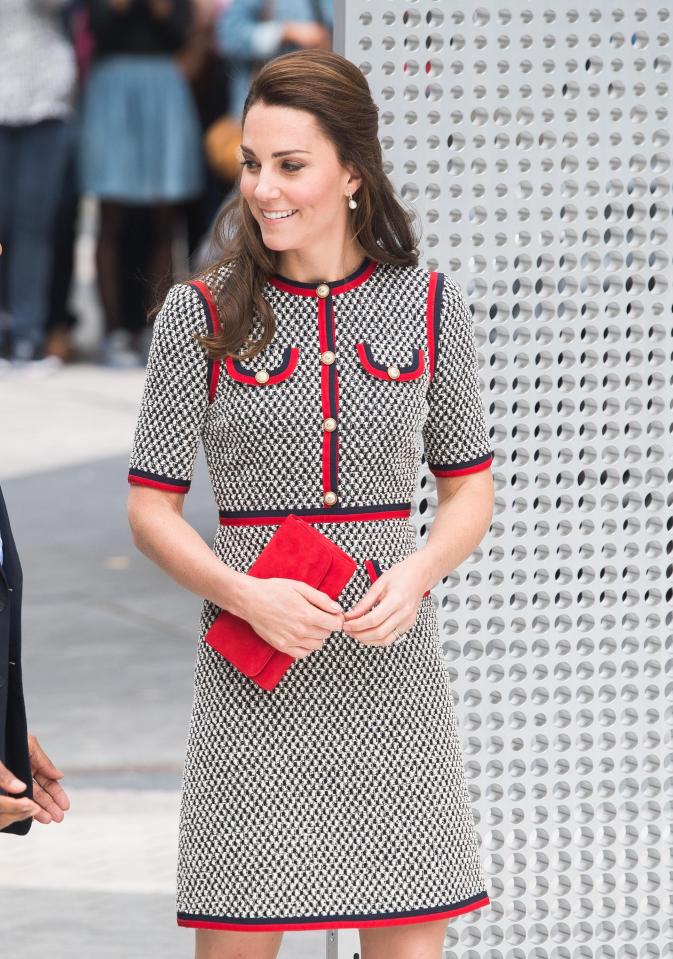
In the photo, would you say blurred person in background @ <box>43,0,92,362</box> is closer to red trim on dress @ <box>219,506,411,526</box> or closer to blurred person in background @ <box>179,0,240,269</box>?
Answer: blurred person in background @ <box>179,0,240,269</box>

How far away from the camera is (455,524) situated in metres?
3.03

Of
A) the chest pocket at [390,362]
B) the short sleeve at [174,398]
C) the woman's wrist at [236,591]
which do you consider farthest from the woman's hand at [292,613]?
the chest pocket at [390,362]

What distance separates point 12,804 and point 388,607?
0.58 metres

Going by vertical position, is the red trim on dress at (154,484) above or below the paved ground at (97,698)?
above

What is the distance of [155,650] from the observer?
6918 mm

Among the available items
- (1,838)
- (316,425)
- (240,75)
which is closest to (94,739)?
(1,838)

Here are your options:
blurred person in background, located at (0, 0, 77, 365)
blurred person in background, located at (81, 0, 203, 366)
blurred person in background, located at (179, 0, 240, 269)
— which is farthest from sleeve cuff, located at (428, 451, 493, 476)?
blurred person in background, located at (81, 0, 203, 366)

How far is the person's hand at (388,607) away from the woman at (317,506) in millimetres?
23

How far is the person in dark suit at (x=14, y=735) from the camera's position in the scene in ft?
9.11

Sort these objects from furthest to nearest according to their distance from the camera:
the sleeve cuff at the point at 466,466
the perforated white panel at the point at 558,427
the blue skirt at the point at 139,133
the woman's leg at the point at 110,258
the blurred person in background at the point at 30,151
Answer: the woman's leg at the point at 110,258, the blue skirt at the point at 139,133, the blurred person in background at the point at 30,151, the perforated white panel at the point at 558,427, the sleeve cuff at the point at 466,466

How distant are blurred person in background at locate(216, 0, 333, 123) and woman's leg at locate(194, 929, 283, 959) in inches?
289

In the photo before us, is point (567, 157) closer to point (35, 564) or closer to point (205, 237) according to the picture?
point (35, 564)

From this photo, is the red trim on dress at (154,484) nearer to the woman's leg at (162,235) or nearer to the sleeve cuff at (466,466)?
the sleeve cuff at (466,466)

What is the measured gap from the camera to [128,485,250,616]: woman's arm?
2.86 meters
